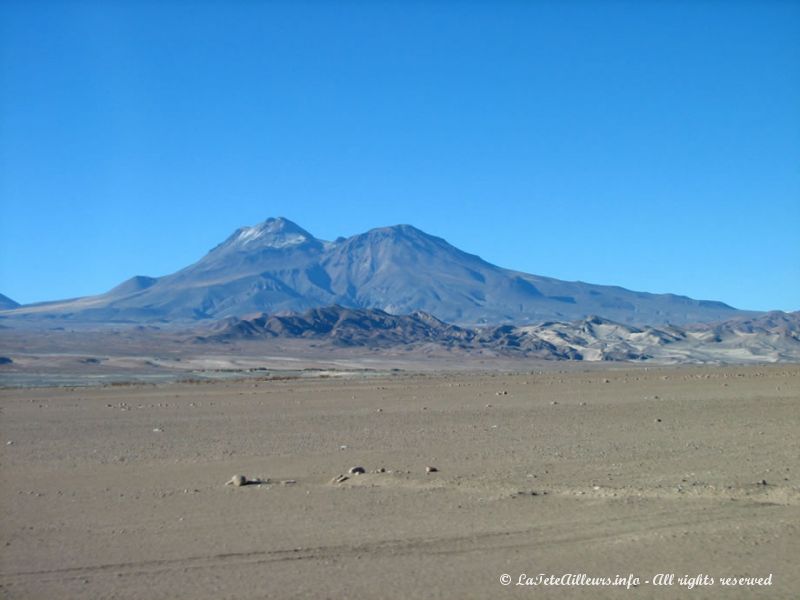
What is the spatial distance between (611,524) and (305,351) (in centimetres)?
8655

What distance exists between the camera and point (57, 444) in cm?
1823

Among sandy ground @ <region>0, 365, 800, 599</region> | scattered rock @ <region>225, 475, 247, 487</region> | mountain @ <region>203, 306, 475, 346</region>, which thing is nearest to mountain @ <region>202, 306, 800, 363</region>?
mountain @ <region>203, 306, 475, 346</region>

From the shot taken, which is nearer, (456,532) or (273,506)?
(456,532)

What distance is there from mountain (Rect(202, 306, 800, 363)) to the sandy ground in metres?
66.9

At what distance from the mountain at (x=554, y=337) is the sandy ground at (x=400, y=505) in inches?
2633

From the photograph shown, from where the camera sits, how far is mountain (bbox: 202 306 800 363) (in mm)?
89000

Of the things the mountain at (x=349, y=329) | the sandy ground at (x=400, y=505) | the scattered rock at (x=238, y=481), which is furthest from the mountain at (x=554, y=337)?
the scattered rock at (x=238, y=481)

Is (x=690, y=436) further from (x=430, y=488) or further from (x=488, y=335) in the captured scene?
(x=488, y=335)

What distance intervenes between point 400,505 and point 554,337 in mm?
92414

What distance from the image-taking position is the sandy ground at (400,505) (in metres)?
8.85

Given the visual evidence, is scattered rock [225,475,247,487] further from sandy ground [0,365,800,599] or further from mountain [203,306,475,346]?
mountain [203,306,475,346]

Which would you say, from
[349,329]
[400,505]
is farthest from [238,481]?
[349,329]

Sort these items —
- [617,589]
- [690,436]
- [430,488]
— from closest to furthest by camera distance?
[617,589], [430,488], [690,436]

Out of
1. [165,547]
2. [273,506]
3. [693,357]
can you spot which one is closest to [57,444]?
[273,506]
